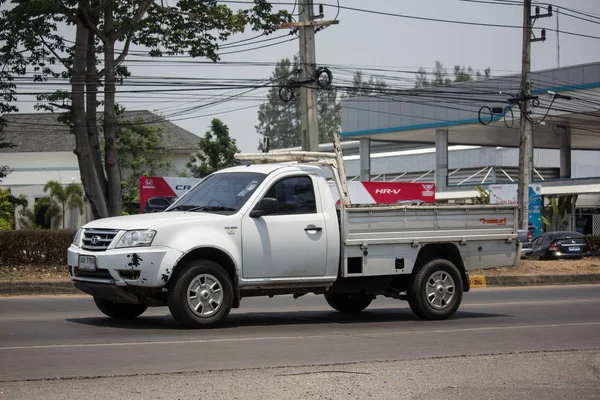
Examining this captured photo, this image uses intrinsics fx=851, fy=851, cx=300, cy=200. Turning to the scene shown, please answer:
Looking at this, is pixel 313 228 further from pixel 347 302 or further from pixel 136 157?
pixel 136 157

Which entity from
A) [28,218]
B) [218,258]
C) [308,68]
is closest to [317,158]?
[218,258]

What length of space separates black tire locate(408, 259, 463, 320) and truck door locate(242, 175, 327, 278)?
1.60 metres

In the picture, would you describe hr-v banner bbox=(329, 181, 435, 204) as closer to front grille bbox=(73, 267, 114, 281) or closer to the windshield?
the windshield

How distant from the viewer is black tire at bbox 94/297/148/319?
11031 mm

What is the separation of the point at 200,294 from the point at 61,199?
123 feet

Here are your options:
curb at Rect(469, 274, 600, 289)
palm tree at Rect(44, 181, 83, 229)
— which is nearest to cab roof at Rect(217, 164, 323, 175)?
curb at Rect(469, 274, 600, 289)

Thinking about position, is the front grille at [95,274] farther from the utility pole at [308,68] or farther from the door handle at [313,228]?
the utility pole at [308,68]

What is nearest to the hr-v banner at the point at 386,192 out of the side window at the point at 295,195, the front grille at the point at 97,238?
the side window at the point at 295,195

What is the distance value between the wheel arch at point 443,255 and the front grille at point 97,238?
4393 millimetres

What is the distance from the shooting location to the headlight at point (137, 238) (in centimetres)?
976

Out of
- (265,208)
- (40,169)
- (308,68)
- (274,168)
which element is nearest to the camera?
(265,208)

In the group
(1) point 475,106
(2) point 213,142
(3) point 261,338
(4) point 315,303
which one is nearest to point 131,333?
(3) point 261,338

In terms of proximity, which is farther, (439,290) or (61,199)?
(61,199)

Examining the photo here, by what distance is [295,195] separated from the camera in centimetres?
1110
